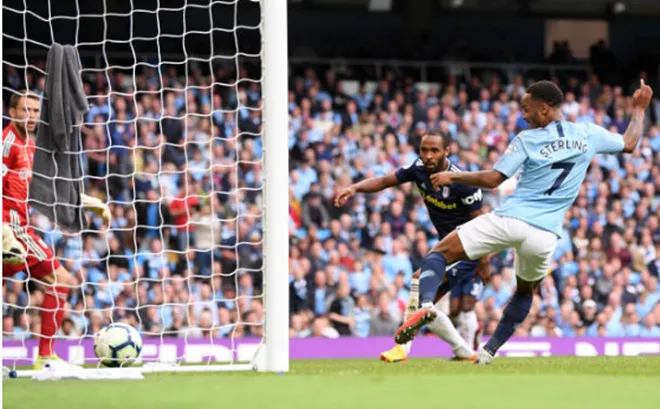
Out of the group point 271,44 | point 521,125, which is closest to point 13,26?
point 521,125

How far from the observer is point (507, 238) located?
26.3ft

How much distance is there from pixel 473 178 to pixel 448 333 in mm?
1388

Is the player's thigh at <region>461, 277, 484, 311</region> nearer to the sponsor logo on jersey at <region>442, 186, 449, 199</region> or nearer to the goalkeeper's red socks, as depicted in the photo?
the sponsor logo on jersey at <region>442, 186, 449, 199</region>

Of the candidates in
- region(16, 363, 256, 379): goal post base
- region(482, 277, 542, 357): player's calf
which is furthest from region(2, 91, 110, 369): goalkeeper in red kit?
region(482, 277, 542, 357): player's calf

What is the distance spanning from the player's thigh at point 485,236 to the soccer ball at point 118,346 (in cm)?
237

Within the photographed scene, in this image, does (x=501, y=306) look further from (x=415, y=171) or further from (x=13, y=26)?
(x=13, y=26)

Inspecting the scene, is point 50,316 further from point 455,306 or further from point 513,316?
point 513,316

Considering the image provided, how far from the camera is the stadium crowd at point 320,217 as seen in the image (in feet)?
49.4

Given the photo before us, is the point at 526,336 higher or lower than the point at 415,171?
lower

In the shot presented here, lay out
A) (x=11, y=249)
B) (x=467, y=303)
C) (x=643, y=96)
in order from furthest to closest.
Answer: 1. (x=467, y=303)
2. (x=11, y=249)
3. (x=643, y=96)

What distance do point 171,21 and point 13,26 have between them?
2746mm

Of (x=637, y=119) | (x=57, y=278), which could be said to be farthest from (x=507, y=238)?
(x=57, y=278)

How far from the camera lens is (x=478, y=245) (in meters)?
8.10

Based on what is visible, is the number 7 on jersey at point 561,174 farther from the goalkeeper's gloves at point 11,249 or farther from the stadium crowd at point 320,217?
the stadium crowd at point 320,217
